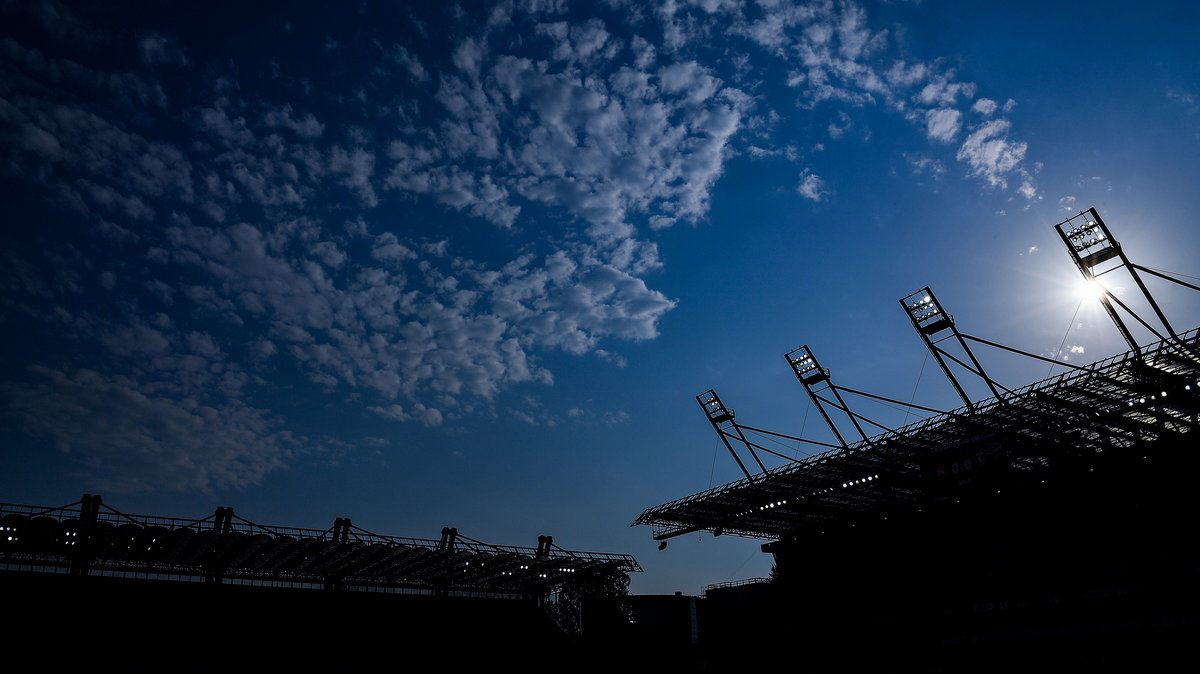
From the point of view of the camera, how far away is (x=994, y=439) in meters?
32.2

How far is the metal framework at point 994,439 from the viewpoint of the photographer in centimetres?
2884

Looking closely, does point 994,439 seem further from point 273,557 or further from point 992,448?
point 273,557

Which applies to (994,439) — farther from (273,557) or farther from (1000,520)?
(273,557)

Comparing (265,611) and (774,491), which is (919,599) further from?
(265,611)

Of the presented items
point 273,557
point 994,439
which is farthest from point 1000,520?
point 273,557

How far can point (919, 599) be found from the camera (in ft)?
140

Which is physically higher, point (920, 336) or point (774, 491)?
point (920, 336)

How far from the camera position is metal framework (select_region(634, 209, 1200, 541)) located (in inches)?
1136

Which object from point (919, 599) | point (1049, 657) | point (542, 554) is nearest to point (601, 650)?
point (542, 554)

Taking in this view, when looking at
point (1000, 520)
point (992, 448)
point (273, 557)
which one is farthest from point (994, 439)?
point (273, 557)

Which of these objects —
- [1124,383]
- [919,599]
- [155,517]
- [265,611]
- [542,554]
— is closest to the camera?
[1124,383]

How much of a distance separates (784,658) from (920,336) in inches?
944

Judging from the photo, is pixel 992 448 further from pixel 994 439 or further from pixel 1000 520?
pixel 1000 520

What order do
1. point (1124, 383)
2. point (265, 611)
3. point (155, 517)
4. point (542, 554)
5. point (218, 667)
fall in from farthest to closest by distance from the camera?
point (542, 554) → point (265, 611) → point (218, 667) → point (155, 517) → point (1124, 383)
